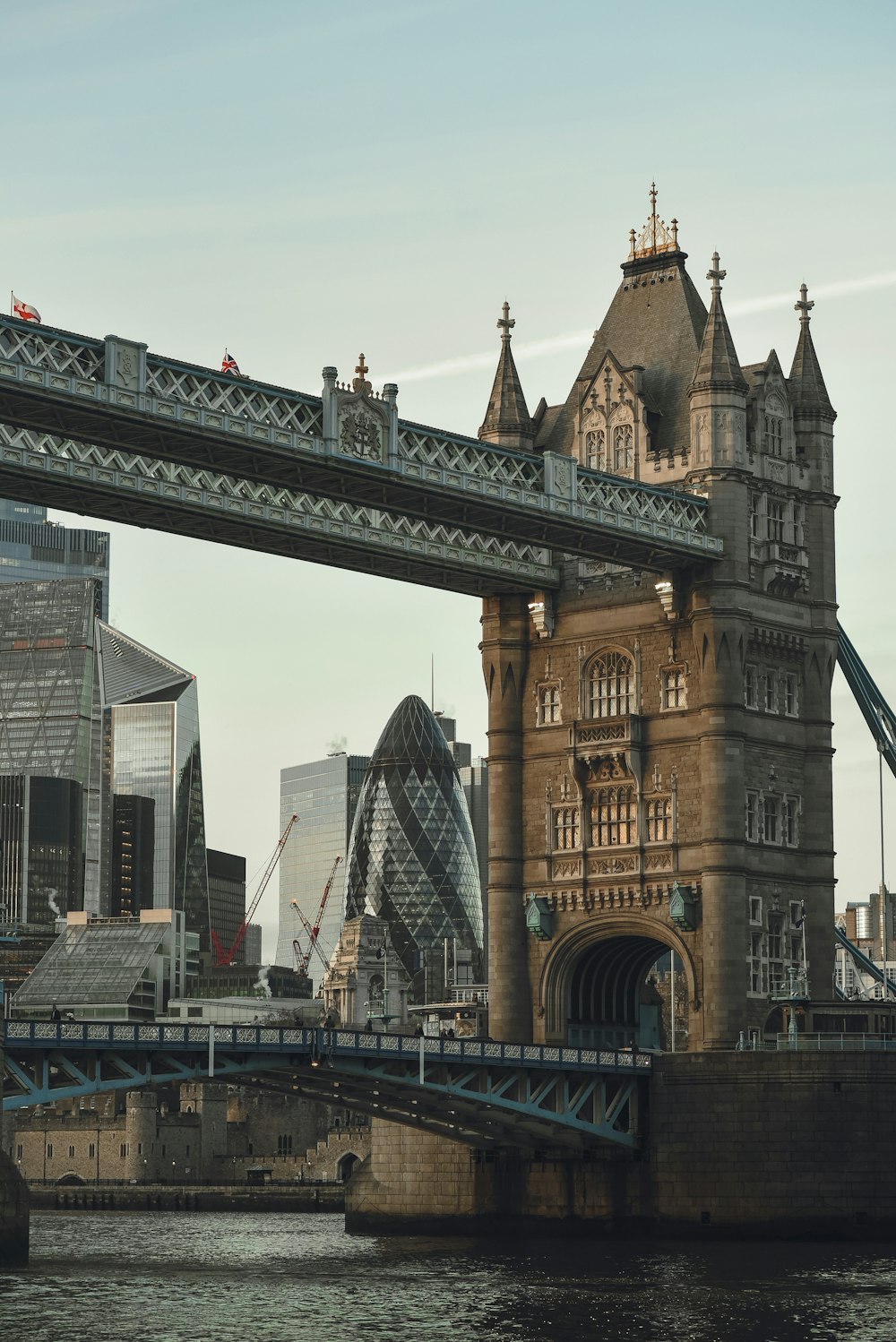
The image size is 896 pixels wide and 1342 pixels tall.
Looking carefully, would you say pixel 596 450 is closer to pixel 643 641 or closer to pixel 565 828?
pixel 643 641

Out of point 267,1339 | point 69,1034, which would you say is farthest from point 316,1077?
point 267,1339

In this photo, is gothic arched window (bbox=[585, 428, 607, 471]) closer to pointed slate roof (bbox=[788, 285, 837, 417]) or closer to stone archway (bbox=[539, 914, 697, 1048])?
pointed slate roof (bbox=[788, 285, 837, 417])

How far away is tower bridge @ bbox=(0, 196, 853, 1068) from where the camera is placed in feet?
423

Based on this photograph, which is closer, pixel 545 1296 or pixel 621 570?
pixel 545 1296

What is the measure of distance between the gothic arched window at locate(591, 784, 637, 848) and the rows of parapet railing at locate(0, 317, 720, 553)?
47.8 ft

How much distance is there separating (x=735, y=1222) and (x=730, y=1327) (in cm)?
3461

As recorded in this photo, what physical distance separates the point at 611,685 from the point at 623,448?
43.0 ft

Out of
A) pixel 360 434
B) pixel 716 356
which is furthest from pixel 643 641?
pixel 360 434

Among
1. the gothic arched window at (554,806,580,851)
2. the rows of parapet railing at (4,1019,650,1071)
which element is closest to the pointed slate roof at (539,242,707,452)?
the gothic arched window at (554,806,580,851)

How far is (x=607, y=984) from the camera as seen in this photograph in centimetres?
14412

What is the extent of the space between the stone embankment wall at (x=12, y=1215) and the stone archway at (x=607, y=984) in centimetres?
3715

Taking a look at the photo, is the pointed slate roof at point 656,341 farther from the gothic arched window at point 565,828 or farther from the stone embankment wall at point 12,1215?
the stone embankment wall at point 12,1215

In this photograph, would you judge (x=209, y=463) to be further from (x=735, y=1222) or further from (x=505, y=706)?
(x=735, y=1222)

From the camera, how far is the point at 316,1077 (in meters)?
125
